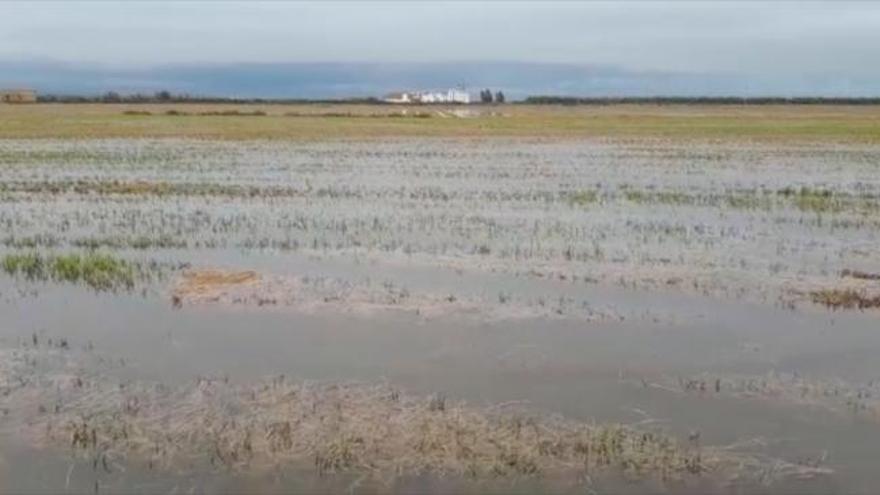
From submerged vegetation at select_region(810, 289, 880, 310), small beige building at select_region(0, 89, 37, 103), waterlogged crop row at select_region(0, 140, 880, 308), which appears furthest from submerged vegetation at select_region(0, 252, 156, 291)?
small beige building at select_region(0, 89, 37, 103)

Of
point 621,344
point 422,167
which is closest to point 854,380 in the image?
point 621,344

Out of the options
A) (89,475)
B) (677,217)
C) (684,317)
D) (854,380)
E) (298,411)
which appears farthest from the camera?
(677,217)

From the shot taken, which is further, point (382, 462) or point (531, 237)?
point (531, 237)

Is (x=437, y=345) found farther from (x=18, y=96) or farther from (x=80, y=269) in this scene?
(x=18, y=96)

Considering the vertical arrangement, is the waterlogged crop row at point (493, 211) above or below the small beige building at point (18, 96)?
below

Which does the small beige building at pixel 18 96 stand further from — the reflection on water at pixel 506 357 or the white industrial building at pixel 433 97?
the reflection on water at pixel 506 357

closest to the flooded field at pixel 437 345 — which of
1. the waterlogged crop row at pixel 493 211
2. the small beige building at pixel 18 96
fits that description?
the waterlogged crop row at pixel 493 211

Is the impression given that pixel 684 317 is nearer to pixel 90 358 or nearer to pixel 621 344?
pixel 621 344

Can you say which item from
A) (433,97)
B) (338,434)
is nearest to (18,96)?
(433,97)
